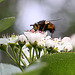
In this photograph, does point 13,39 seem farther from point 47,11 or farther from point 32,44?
point 47,11

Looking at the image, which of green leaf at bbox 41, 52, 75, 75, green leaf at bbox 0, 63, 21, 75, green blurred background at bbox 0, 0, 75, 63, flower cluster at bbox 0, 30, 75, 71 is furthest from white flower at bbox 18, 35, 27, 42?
green blurred background at bbox 0, 0, 75, 63

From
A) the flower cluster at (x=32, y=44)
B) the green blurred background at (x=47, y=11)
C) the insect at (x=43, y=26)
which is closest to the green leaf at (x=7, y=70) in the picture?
the flower cluster at (x=32, y=44)

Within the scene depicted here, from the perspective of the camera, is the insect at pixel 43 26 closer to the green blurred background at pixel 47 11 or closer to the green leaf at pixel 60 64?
the green leaf at pixel 60 64

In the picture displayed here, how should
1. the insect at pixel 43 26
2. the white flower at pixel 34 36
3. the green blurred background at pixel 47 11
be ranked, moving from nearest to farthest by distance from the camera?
the white flower at pixel 34 36 < the insect at pixel 43 26 < the green blurred background at pixel 47 11

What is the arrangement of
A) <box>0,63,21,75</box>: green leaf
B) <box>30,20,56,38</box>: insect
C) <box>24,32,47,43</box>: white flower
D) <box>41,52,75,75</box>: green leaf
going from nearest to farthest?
<box>41,52,75,75</box>: green leaf < <box>0,63,21,75</box>: green leaf < <box>24,32,47,43</box>: white flower < <box>30,20,56,38</box>: insect

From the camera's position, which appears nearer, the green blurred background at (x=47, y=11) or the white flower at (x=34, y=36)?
the white flower at (x=34, y=36)

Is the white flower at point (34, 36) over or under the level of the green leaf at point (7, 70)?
over

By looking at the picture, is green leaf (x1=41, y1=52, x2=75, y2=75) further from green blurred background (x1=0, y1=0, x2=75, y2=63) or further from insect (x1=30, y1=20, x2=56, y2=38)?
green blurred background (x1=0, y1=0, x2=75, y2=63)

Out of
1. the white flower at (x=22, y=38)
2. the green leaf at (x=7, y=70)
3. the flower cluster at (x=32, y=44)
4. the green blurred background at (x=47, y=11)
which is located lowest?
the green leaf at (x=7, y=70)

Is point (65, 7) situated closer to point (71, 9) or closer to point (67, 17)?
point (71, 9)
